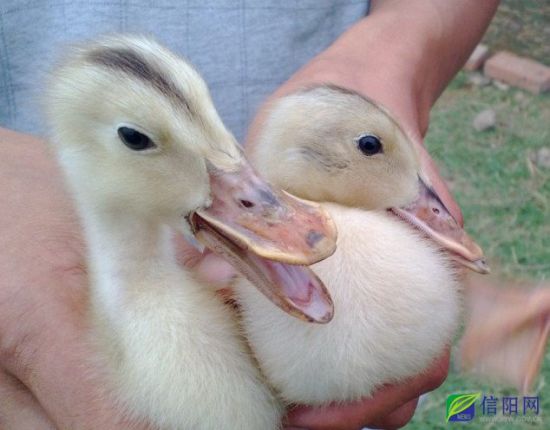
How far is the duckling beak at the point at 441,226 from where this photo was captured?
107cm

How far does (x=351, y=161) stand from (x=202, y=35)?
0.45 metres

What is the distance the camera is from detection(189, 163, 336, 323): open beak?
86 cm

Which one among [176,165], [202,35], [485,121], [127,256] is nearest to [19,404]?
[127,256]

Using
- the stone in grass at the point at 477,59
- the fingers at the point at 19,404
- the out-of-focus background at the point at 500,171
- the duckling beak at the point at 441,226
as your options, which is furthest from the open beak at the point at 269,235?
the stone in grass at the point at 477,59

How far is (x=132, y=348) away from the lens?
0.97 meters

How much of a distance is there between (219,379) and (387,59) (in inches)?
28.5

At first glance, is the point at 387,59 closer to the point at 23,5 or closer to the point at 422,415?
the point at 23,5

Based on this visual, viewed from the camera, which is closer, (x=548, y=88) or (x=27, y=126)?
(x=27, y=126)

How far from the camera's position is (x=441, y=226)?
1.11 m

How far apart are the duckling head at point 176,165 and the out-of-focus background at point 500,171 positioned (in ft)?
4.05

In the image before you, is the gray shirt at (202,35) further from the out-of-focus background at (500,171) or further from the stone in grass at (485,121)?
the stone in grass at (485,121)

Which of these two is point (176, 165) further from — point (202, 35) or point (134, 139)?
point (202, 35)

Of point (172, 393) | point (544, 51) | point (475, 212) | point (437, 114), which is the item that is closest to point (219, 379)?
point (172, 393)

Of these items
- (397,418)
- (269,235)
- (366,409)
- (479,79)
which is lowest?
(479,79)
